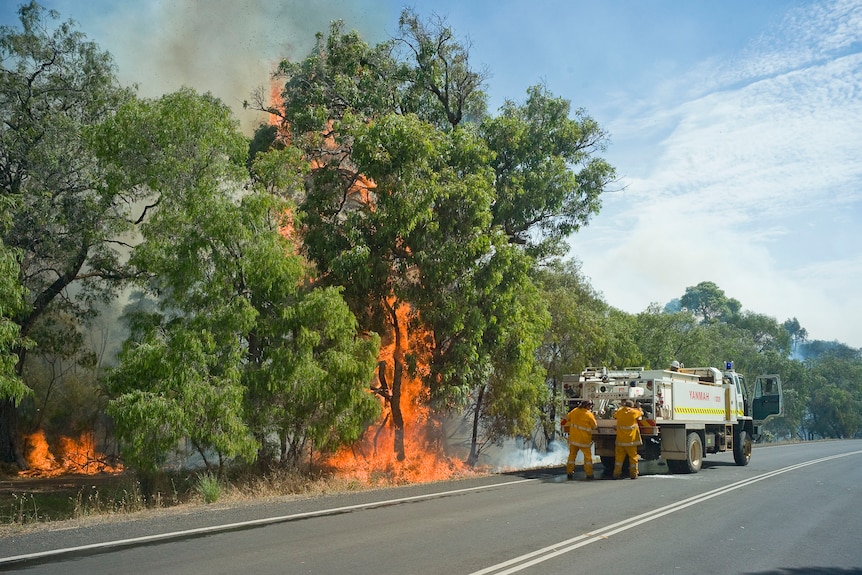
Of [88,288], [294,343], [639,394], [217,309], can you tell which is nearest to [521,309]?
[639,394]

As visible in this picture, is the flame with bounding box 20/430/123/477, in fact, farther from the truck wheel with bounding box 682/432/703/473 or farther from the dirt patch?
the truck wheel with bounding box 682/432/703/473

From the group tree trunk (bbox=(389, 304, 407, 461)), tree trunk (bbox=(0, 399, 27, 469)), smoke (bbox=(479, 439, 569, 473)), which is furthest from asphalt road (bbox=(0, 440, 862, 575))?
tree trunk (bbox=(0, 399, 27, 469))

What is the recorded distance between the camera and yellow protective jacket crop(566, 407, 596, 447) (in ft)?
57.3

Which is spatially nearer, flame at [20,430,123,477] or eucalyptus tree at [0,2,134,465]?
eucalyptus tree at [0,2,134,465]

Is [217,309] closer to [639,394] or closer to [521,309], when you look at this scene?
[521,309]

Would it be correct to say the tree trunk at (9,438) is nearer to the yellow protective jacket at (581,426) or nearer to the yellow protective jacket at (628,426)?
the yellow protective jacket at (581,426)

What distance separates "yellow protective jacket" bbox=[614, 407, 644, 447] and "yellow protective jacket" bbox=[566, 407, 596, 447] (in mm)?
638

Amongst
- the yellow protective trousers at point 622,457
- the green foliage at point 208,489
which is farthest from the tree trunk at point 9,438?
the yellow protective trousers at point 622,457

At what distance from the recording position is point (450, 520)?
1077 cm

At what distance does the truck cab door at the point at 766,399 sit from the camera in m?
24.9

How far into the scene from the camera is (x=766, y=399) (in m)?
25.1

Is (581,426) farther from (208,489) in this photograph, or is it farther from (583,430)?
(208,489)

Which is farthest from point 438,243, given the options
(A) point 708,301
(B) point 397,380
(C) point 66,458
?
(A) point 708,301

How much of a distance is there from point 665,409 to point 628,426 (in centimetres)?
168
